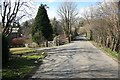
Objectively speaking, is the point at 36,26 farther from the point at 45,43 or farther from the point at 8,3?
the point at 8,3

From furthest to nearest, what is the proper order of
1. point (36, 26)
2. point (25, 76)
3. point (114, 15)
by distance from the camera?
point (36, 26)
point (114, 15)
point (25, 76)

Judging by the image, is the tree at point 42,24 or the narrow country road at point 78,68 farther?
the tree at point 42,24

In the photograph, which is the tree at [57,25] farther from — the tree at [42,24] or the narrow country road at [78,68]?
the narrow country road at [78,68]

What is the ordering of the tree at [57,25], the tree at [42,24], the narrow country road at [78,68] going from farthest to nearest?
the tree at [57,25], the tree at [42,24], the narrow country road at [78,68]

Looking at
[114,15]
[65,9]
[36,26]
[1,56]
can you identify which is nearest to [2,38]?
[1,56]

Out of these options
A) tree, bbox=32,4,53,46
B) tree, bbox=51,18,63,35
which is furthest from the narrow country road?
tree, bbox=51,18,63,35

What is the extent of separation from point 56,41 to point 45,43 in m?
2.88

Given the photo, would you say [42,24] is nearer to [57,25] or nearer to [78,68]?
[78,68]

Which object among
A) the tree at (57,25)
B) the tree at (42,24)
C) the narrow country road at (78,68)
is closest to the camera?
the narrow country road at (78,68)

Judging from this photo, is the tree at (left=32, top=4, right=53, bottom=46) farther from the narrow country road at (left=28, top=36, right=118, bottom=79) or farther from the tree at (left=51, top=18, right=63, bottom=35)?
the tree at (left=51, top=18, right=63, bottom=35)

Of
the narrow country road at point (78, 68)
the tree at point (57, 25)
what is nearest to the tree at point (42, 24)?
the narrow country road at point (78, 68)

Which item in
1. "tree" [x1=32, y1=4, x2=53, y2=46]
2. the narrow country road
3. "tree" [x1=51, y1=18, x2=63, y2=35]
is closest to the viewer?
the narrow country road

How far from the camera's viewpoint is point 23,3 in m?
36.2

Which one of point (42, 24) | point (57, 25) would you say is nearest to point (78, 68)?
point (42, 24)
